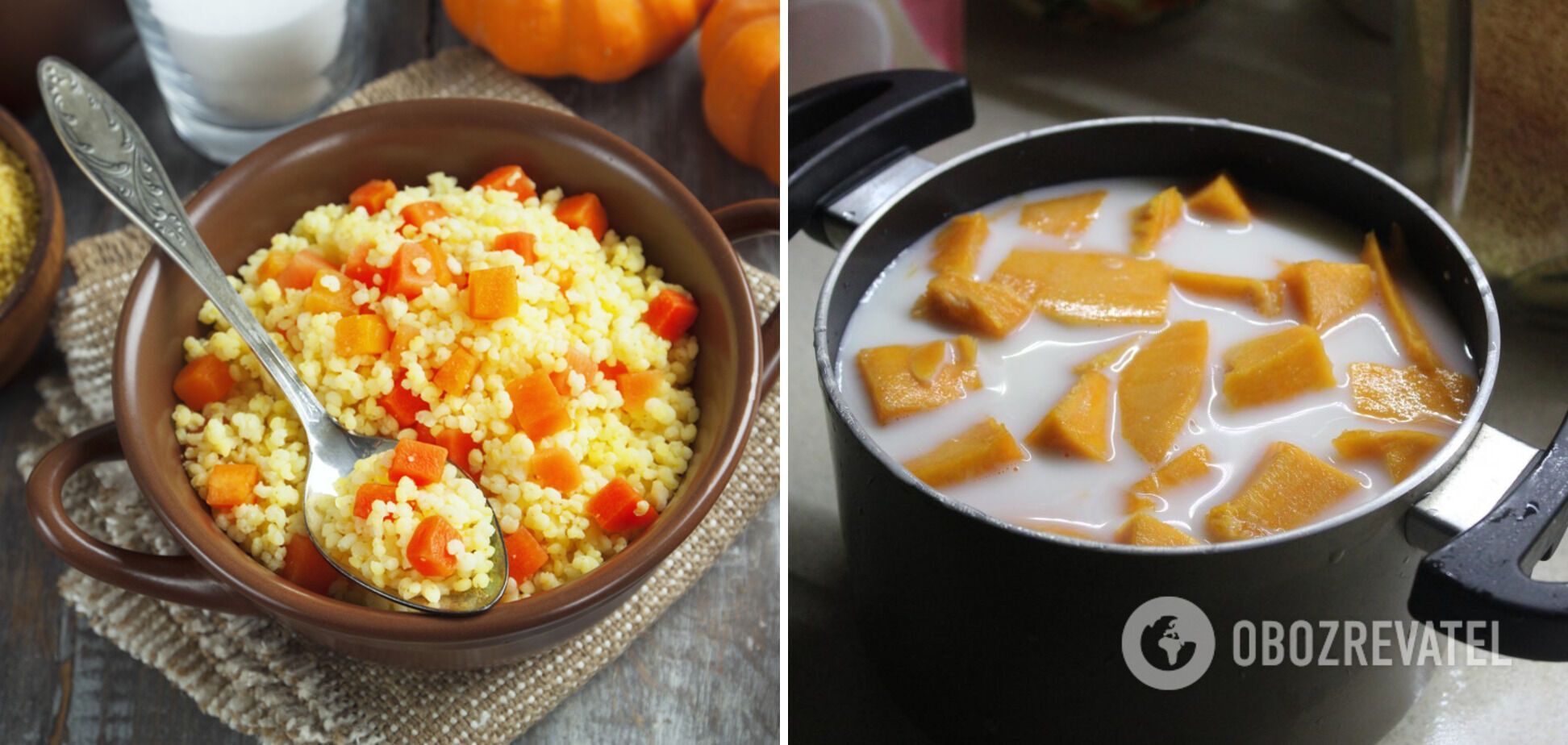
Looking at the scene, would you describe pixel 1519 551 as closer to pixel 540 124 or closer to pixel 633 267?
pixel 633 267

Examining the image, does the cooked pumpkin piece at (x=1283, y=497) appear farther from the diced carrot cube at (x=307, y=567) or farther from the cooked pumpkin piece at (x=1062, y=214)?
the diced carrot cube at (x=307, y=567)

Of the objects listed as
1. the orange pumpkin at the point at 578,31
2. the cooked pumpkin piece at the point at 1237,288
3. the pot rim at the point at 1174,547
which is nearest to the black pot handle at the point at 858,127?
the pot rim at the point at 1174,547

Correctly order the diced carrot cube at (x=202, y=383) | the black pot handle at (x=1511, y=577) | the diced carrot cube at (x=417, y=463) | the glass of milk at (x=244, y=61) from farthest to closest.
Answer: the glass of milk at (x=244, y=61)
the diced carrot cube at (x=202, y=383)
the diced carrot cube at (x=417, y=463)
the black pot handle at (x=1511, y=577)

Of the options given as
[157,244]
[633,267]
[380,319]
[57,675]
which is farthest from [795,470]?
[57,675]

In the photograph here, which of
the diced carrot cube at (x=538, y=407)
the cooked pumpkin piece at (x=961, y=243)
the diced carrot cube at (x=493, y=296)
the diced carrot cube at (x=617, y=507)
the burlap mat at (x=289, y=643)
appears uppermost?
the cooked pumpkin piece at (x=961, y=243)

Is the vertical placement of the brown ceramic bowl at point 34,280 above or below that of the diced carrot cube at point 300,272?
below

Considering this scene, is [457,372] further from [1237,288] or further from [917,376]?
[1237,288]

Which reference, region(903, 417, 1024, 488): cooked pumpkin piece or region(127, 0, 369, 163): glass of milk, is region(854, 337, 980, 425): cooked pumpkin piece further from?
region(127, 0, 369, 163): glass of milk

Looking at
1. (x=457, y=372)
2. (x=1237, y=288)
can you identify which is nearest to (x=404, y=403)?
(x=457, y=372)
